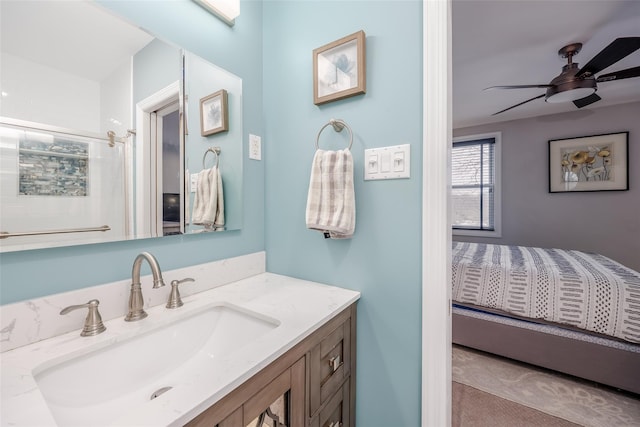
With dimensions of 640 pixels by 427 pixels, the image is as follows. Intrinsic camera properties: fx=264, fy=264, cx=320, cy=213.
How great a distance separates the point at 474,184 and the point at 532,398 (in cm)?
301

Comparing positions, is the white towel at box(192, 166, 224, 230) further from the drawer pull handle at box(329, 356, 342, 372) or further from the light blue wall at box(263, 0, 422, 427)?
the drawer pull handle at box(329, 356, 342, 372)

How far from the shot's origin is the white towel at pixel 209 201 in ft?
3.57

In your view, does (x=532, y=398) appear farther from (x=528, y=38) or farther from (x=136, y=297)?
(x=528, y=38)

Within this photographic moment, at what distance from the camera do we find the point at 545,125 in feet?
11.3

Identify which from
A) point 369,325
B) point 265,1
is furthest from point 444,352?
point 265,1

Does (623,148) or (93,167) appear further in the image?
(623,148)

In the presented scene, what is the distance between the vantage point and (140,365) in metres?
0.74

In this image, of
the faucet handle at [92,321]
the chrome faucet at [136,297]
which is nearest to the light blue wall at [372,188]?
the chrome faucet at [136,297]

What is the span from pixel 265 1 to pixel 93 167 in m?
1.16

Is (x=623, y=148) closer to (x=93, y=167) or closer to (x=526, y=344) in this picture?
(x=526, y=344)

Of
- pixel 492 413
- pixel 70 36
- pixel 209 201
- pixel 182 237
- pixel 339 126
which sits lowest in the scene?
pixel 492 413

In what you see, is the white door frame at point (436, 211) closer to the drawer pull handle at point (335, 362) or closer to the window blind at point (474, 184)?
the drawer pull handle at point (335, 362)

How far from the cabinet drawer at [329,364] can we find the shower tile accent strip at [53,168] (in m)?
0.85

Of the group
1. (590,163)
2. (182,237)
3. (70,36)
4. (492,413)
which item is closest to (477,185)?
(590,163)
